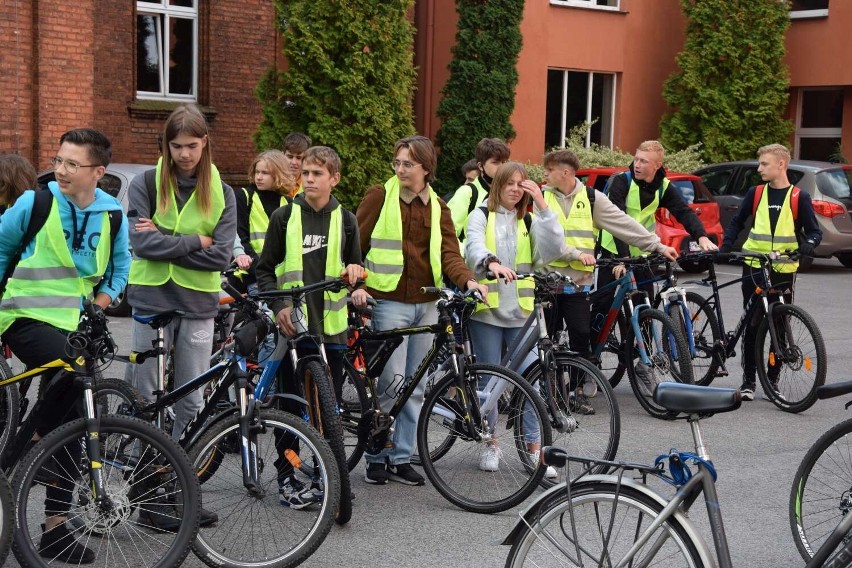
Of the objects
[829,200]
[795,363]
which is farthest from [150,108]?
[795,363]

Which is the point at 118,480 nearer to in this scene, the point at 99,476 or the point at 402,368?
the point at 99,476

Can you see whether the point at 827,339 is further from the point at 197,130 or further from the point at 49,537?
the point at 49,537

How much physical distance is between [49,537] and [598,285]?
17.9 ft

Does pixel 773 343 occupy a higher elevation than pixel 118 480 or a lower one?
lower

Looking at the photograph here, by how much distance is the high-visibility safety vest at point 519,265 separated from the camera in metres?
7.13

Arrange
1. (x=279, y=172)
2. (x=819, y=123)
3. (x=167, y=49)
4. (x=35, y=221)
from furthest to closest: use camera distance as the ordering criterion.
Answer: (x=819, y=123) → (x=167, y=49) → (x=279, y=172) → (x=35, y=221)

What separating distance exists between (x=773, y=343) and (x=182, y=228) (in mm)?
5073

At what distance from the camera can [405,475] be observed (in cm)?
684

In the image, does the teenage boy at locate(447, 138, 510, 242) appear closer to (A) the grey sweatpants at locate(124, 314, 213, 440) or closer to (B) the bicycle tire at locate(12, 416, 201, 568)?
(A) the grey sweatpants at locate(124, 314, 213, 440)

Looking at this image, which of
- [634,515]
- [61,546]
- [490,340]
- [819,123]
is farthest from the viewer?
[819,123]

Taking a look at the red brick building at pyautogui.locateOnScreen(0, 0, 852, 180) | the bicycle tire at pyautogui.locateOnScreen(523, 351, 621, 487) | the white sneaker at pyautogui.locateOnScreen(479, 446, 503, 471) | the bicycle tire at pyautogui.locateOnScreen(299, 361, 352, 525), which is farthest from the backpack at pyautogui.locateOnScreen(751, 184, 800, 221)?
the red brick building at pyautogui.locateOnScreen(0, 0, 852, 180)

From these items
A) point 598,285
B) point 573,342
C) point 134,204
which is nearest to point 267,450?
point 134,204

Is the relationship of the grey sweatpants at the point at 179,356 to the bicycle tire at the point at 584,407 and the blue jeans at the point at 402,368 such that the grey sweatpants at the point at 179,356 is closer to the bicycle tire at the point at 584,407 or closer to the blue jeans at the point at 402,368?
the blue jeans at the point at 402,368

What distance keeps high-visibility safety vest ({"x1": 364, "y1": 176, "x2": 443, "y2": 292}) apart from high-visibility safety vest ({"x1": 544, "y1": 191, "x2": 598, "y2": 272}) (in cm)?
200
